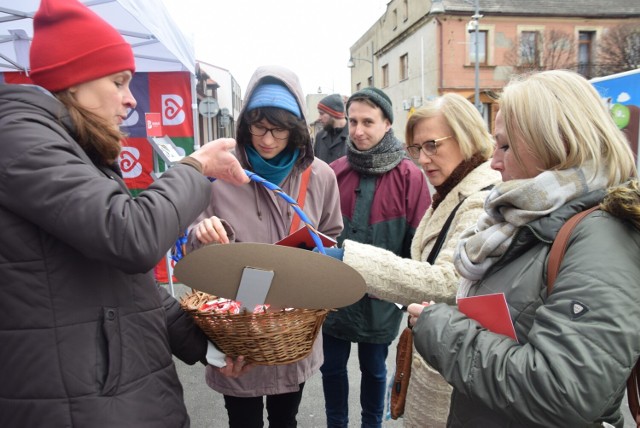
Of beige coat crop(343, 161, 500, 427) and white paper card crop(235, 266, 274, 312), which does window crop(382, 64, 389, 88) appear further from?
white paper card crop(235, 266, 274, 312)

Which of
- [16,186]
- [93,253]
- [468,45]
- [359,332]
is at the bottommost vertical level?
[359,332]

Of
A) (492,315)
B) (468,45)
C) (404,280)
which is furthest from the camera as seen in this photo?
(468,45)

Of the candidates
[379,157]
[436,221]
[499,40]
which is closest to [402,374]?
[436,221]

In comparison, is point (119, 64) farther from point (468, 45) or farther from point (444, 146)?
point (468, 45)

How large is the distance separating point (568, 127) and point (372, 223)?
1.56 metres

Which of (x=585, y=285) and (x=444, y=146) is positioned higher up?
(x=444, y=146)

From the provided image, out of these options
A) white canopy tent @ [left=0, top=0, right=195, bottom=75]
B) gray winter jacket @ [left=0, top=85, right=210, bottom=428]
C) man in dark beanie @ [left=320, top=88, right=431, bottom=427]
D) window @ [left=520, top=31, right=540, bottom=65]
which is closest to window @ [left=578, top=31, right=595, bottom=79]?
window @ [left=520, top=31, right=540, bottom=65]

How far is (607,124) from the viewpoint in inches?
45.3

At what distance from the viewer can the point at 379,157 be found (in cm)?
267

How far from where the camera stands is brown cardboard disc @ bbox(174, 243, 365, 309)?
1211mm

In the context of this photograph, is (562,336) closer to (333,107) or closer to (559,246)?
(559,246)

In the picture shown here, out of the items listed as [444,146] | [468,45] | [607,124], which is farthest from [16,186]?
[468,45]

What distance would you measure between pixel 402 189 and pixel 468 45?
25717 mm

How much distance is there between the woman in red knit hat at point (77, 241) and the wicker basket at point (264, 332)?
199 mm
